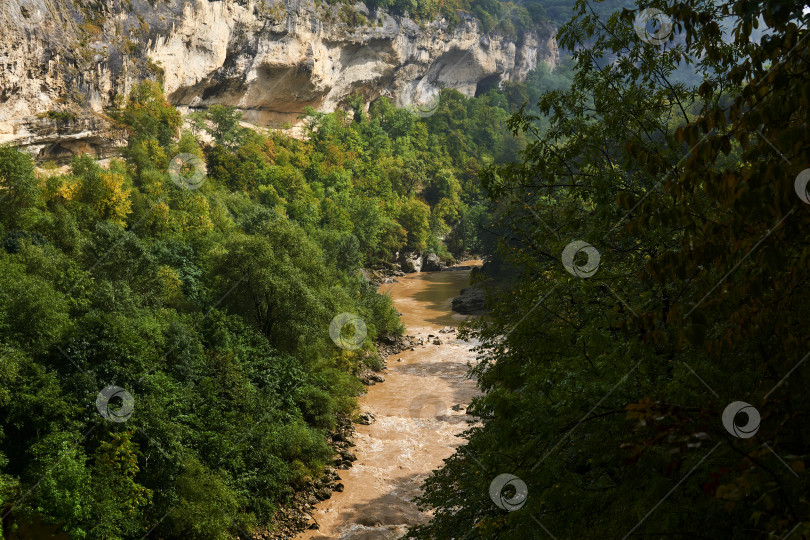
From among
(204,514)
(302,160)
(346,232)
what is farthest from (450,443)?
(302,160)

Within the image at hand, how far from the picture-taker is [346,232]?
41531mm

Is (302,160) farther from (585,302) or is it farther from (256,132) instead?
(585,302)

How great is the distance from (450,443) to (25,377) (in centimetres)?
1236

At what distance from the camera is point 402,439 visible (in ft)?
63.0
